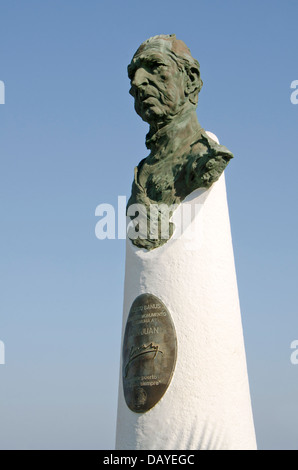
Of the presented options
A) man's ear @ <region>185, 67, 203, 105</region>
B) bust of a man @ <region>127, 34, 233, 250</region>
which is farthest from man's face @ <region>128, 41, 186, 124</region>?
man's ear @ <region>185, 67, 203, 105</region>

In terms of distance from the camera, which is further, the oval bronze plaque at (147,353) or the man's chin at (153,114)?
the man's chin at (153,114)

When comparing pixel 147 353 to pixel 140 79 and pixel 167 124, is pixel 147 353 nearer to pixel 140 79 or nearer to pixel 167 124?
pixel 167 124

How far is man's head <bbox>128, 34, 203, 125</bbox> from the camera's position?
9852mm

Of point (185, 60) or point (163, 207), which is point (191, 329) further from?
point (185, 60)

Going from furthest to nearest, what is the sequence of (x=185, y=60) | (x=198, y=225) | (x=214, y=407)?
(x=185, y=60) → (x=198, y=225) → (x=214, y=407)

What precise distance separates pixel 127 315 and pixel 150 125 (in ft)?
8.43

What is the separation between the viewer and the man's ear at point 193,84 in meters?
10.1

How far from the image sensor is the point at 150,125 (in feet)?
33.3

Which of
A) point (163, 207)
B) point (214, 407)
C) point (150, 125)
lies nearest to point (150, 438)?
point (214, 407)

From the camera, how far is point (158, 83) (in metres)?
9.84
